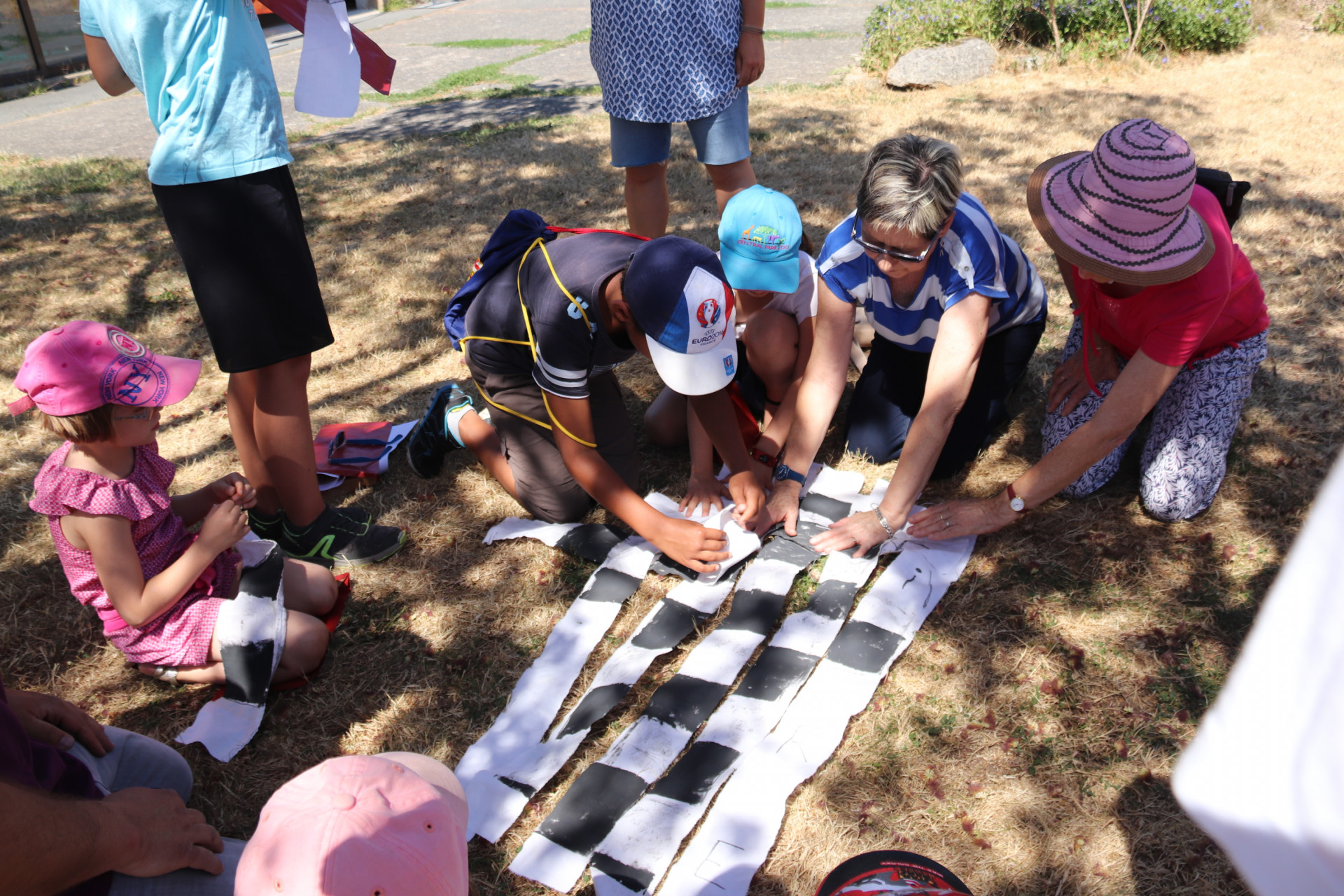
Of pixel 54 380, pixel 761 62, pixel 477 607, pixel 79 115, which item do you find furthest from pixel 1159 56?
pixel 79 115

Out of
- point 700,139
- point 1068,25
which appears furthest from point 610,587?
point 1068,25

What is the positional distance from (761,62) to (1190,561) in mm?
2386

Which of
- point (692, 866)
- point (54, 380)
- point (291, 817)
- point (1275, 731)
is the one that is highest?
point (1275, 731)

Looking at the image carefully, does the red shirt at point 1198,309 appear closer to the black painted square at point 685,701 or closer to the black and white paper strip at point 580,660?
the black and white paper strip at point 580,660

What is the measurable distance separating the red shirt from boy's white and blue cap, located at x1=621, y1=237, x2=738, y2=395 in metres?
1.07

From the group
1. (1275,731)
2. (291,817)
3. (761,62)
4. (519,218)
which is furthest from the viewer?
(761,62)

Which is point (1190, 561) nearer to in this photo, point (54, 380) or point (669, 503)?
point (669, 503)

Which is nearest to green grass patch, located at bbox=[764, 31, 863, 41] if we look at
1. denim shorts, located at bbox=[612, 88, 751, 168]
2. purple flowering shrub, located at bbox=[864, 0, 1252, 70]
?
purple flowering shrub, located at bbox=[864, 0, 1252, 70]

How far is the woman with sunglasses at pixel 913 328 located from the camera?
2086mm

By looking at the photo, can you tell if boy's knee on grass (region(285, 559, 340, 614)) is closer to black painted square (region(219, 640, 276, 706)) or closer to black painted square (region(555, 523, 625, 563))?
black painted square (region(219, 640, 276, 706))

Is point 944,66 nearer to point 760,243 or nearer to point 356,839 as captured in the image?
point 760,243

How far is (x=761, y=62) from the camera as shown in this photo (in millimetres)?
3422

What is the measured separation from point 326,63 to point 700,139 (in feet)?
4.69

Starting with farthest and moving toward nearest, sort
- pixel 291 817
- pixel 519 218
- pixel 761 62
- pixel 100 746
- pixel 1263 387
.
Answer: pixel 761 62 < pixel 1263 387 < pixel 519 218 < pixel 100 746 < pixel 291 817
